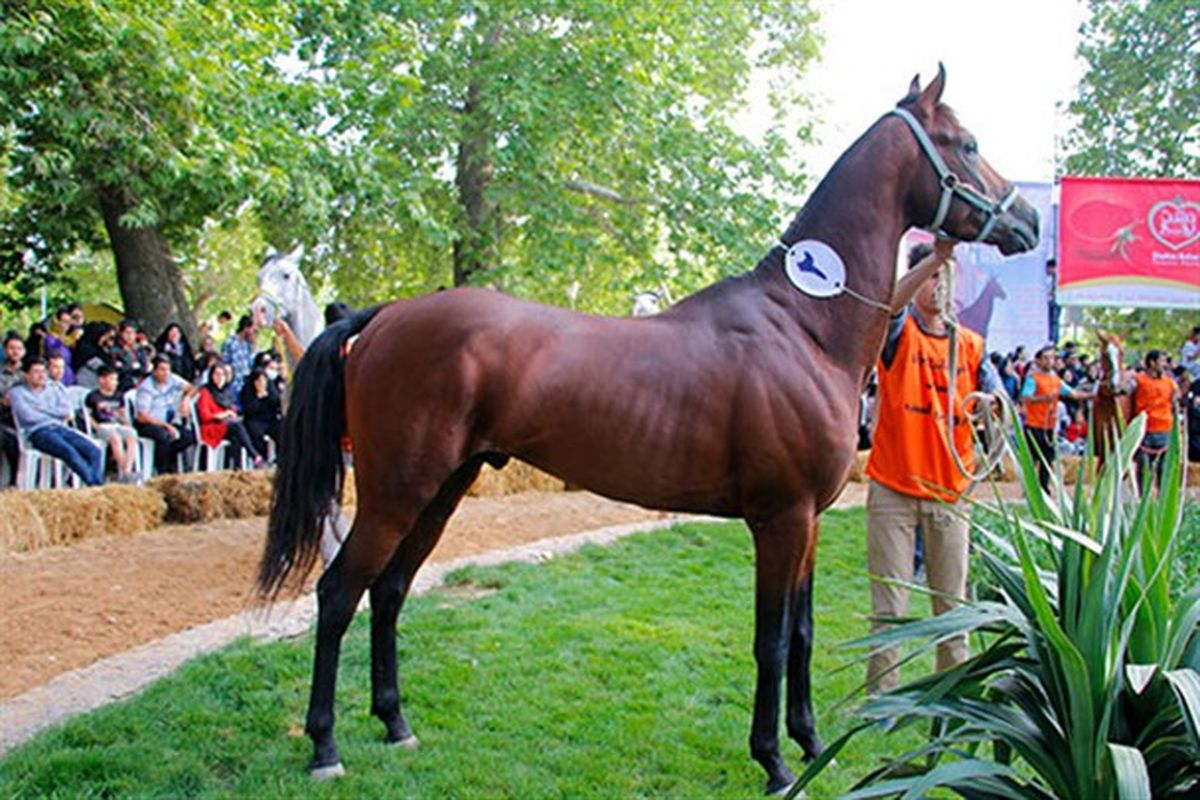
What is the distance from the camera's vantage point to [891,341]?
185 inches

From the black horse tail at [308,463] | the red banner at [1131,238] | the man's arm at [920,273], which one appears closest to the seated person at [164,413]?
the black horse tail at [308,463]

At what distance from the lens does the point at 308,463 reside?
14.2ft

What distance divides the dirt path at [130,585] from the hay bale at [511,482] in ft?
5.98

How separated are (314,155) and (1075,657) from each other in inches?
428

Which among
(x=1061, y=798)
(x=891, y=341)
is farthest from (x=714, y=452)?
(x=1061, y=798)

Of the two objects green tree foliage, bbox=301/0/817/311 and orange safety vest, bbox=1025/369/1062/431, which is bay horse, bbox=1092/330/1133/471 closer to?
orange safety vest, bbox=1025/369/1062/431

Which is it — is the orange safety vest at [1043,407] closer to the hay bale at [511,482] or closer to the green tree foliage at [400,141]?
the green tree foliage at [400,141]

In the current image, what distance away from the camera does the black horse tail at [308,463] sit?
4309 millimetres

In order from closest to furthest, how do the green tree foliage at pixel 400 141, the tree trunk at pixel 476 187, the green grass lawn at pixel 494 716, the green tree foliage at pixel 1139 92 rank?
the green grass lawn at pixel 494 716 < the green tree foliage at pixel 400 141 < the tree trunk at pixel 476 187 < the green tree foliage at pixel 1139 92

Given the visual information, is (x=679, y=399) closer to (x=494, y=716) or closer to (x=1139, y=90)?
(x=494, y=716)

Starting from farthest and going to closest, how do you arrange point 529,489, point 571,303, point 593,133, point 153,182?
1. point 571,303
2. point 593,133
3. point 529,489
4. point 153,182

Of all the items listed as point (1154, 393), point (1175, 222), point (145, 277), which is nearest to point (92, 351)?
point (145, 277)

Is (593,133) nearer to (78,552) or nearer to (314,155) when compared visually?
(314,155)

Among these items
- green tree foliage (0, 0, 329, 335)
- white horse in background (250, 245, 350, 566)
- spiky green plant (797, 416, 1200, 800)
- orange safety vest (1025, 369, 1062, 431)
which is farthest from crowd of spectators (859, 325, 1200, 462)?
spiky green plant (797, 416, 1200, 800)
